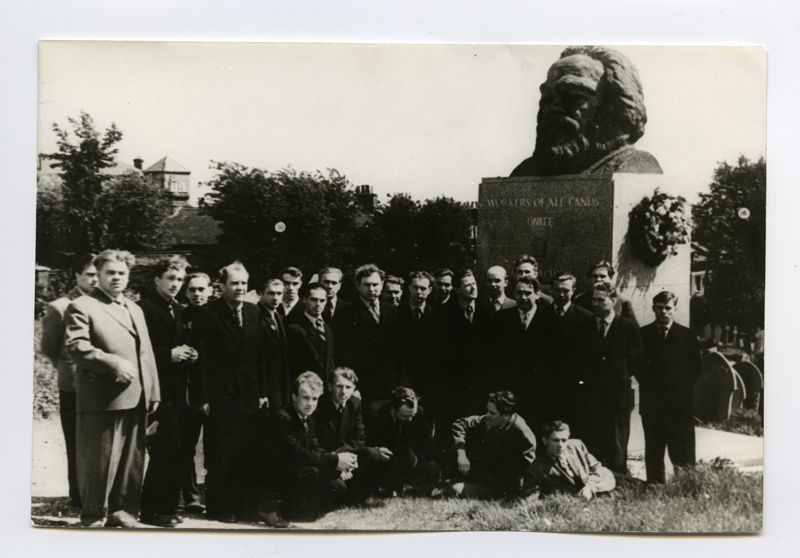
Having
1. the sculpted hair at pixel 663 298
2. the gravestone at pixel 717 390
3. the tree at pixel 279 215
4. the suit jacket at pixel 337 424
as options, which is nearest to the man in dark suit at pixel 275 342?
the tree at pixel 279 215

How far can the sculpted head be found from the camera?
4.82 meters

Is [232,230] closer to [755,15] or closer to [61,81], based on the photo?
[61,81]

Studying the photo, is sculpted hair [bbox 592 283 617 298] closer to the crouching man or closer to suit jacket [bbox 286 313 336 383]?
the crouching man

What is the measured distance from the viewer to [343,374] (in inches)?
189

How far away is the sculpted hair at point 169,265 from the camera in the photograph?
478cm

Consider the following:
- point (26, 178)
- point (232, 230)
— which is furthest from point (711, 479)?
point (26, 178)

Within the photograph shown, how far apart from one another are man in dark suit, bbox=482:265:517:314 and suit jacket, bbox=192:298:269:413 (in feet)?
4.53

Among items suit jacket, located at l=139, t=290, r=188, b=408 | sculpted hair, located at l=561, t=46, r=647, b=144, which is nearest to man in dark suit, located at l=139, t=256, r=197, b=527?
suit jacket, located at l=139, t=290, r=188, b=408

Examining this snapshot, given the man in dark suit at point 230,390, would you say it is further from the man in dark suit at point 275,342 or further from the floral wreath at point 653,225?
the floral wreath at point 653,225

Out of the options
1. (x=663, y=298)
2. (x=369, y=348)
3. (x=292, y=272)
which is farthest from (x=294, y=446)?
(x=663, y=298)

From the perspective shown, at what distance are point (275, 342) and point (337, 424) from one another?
0.62 m

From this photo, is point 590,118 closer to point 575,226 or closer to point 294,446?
point 575,226

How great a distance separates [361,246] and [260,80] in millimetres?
1184

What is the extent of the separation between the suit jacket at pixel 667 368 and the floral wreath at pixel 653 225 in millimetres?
448
